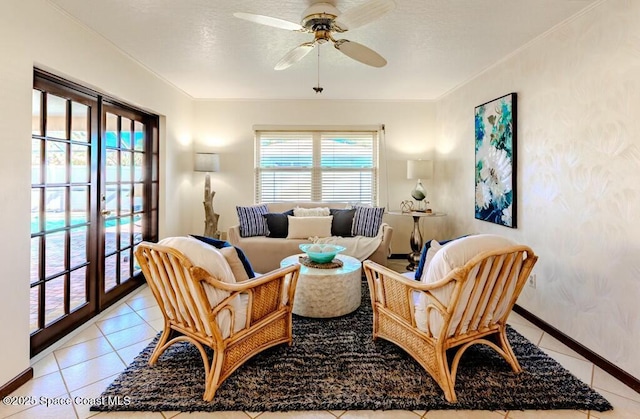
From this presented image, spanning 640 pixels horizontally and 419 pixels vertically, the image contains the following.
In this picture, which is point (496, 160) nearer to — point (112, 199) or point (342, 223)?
point (342, 223)

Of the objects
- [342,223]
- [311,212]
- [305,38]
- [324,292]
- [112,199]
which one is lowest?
[324,292]

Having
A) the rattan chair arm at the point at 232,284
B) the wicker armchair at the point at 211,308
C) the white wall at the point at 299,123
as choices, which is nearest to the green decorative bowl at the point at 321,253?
the wicker armchair at the point at 211,308

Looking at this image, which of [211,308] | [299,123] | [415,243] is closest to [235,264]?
[211,308]

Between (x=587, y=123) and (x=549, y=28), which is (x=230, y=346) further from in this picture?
(x=549, y=28)

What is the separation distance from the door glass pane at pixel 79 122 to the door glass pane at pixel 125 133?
609mm

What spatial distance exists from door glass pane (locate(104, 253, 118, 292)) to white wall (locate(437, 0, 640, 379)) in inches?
159

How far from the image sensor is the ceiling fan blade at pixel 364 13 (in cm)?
185

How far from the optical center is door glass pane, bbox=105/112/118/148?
10.7 ft

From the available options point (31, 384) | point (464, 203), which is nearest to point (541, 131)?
point (464, 203)

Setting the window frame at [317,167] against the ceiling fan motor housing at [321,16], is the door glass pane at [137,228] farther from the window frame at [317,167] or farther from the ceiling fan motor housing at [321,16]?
the ceiling fan motor housing at [321,16]

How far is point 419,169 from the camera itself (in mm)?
4691

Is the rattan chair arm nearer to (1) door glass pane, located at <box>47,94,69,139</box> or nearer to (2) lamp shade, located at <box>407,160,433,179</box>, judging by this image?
(1) door glass pane, located at <box>47,94,69,139</box>

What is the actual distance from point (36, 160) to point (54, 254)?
2.38 feet

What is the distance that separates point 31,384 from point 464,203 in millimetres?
4465
